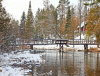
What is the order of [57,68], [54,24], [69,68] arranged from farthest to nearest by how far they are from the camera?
[54,24] → [69,68] → [57,68]

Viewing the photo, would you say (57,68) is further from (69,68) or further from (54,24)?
(54,24)

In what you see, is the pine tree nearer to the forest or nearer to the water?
the forest

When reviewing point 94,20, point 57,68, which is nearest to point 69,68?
point 57,68

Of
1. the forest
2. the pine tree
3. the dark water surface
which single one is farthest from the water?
the pine tree

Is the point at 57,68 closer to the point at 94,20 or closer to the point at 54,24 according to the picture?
the point at 94,20

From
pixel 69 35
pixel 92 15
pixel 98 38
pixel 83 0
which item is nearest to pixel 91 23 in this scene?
pixel 92 15

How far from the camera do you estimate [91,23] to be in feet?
106

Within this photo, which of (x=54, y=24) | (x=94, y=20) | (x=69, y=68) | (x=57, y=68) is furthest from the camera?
(x=54, y=24)

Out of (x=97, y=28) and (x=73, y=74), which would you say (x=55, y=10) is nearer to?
(x=97, y=28)

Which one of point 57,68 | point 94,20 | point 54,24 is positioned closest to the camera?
point 57,68

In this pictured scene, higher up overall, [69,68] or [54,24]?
[54,24]

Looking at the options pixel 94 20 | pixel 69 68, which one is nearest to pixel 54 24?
pixel 94 20

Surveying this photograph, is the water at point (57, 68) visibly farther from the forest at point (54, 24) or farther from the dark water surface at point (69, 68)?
the forest at point (54, 24)

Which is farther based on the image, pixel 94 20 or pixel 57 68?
pixel 94 20
